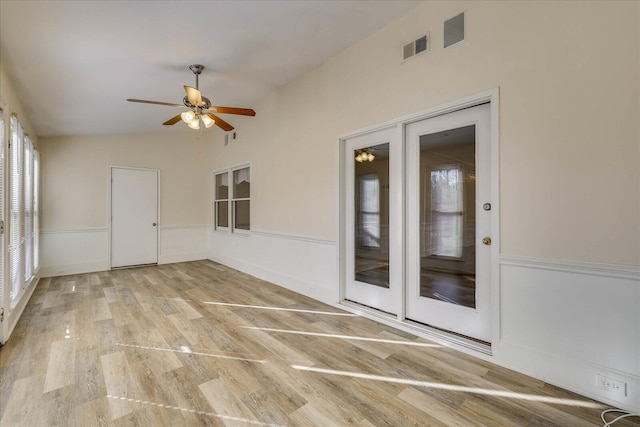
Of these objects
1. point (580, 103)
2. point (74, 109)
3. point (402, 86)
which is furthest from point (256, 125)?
point (580, 103)

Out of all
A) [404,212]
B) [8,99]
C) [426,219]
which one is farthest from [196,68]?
[426,219]

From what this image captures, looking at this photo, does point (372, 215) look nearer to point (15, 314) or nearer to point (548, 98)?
point (548, 98)

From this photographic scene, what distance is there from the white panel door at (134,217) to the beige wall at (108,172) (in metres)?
0.15

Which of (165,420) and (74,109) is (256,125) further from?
(165,420)

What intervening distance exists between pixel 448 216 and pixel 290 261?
2.43 m

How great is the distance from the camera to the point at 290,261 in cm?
439

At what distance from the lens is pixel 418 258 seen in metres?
2.89

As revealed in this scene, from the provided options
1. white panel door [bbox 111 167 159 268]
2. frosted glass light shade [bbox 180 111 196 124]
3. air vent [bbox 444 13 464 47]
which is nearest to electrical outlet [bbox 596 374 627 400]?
air vent [bbox 444 13 464 47]

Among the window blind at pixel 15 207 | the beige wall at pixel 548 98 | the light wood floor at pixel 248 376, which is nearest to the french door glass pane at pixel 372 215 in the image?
the beige wall at pixel 548 98

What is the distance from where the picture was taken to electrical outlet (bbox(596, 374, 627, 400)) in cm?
178

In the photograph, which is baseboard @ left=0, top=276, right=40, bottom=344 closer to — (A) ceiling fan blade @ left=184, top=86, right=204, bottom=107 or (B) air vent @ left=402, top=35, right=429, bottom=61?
(A) ceiling fan blade @ left=184, top=86, right=204, bottom=107

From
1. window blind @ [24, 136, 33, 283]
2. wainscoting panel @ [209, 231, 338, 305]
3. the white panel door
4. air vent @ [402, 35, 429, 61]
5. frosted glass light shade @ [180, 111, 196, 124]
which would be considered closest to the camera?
air vent @ [402, 35, 429, 61]

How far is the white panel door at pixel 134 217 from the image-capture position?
6.00 metres

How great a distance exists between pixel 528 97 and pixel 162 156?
6.63 m
